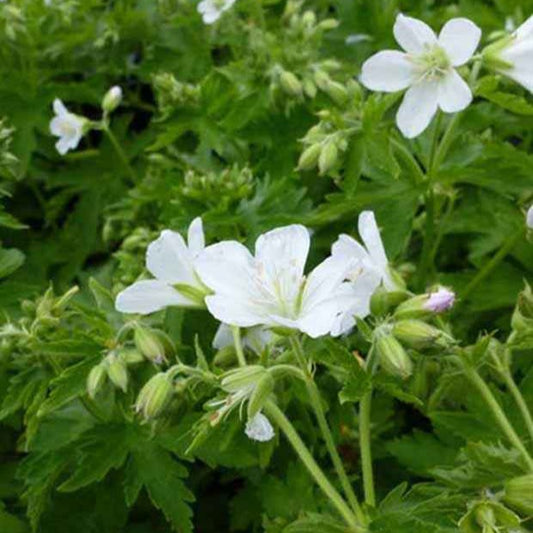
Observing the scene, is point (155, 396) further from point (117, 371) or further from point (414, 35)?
point (414, 35)

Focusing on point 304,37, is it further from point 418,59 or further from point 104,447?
point 104,447

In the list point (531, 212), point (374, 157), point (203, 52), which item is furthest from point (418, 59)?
point (203, 52)

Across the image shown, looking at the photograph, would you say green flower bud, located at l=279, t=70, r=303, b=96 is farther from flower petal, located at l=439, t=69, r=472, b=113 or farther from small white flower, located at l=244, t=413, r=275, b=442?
small white flower, located at l=244, t=413, r=275, b=442

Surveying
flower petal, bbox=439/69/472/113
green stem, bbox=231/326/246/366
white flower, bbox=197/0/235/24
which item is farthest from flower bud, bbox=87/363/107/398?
white flower, bbox=197/0/235/24

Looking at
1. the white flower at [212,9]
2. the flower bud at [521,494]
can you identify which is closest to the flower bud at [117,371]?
the flower bud at [521,494]

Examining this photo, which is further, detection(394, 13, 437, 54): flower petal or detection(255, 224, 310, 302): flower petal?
detection(394, 13, 437, 54): flower petal

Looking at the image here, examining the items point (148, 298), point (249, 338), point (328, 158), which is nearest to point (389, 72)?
point (328, 158)
